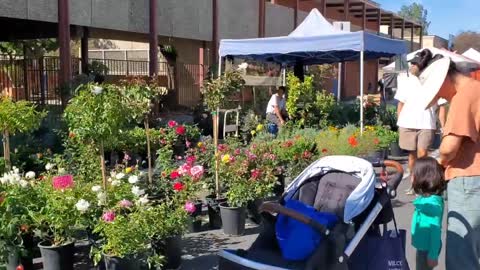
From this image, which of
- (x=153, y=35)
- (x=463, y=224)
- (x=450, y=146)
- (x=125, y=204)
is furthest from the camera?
(x=153, y=35)

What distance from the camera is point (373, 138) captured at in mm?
10742

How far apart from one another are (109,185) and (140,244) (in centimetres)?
102

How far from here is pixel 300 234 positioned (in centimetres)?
360

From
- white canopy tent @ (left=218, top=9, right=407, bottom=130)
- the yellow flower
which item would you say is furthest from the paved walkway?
white canopy tent @ (left=218, top=9, right=407, bottom=130)

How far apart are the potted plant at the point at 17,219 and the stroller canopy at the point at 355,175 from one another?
2.02 meters

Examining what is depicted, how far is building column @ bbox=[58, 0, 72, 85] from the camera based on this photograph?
1365 cm

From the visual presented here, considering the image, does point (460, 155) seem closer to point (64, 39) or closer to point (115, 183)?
point (115, 183)

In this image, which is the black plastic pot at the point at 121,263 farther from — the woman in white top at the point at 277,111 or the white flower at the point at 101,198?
the woman in white top at the point at 277,111

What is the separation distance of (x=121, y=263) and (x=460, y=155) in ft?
8.59

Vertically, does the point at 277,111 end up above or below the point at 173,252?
above

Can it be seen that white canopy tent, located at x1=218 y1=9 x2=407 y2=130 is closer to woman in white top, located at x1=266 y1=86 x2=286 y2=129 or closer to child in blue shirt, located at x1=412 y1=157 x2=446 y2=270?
woman in white top, located at x1=266 y1=86 x2=286 y2=129

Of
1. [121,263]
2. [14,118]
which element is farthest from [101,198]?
[14,118]

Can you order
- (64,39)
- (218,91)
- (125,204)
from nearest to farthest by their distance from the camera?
(125,204)
(218,91)
(64,39)

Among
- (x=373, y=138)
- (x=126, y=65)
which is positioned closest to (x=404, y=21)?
(x=126, y=65)
